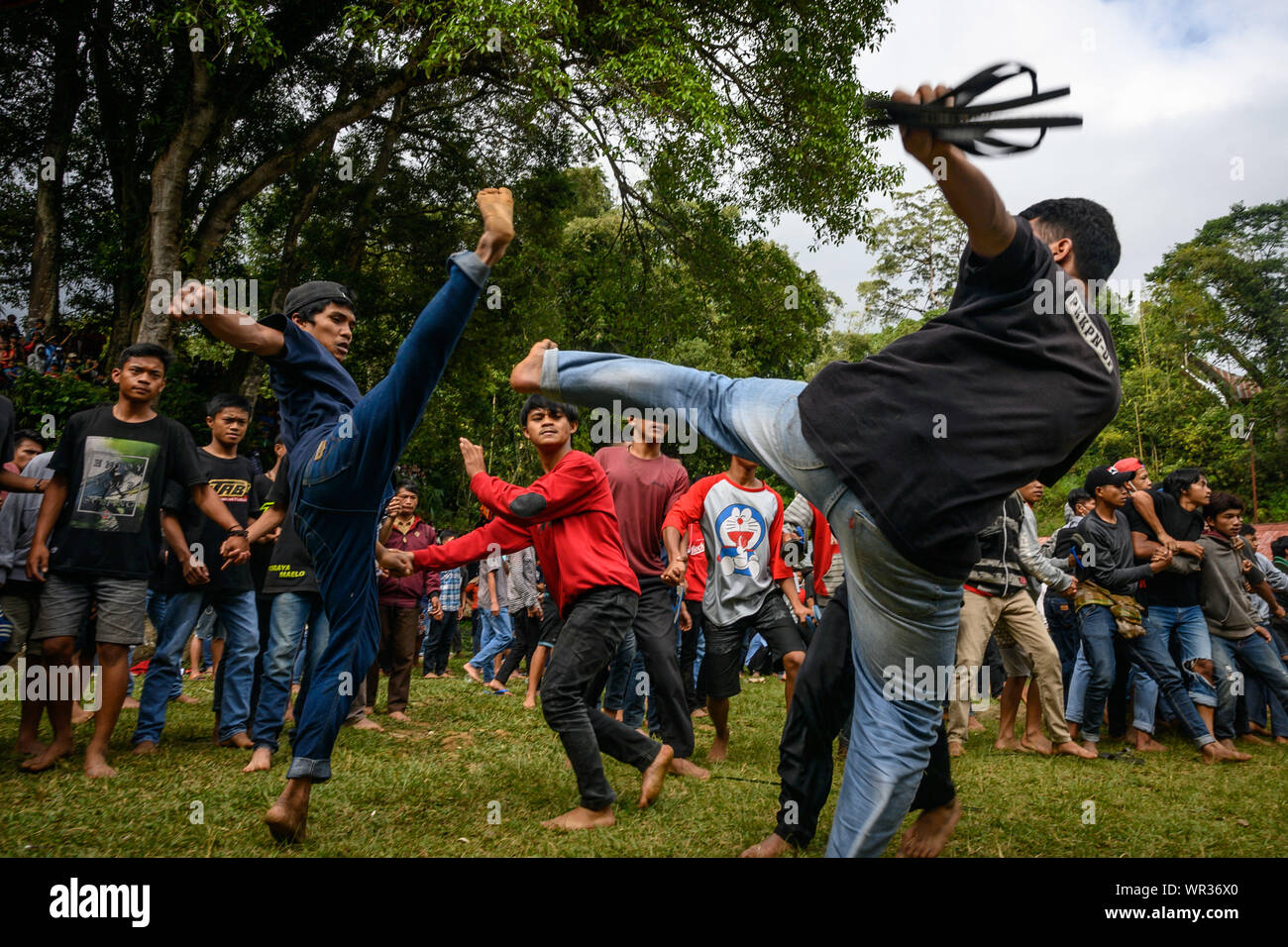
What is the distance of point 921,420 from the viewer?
2.47 meters

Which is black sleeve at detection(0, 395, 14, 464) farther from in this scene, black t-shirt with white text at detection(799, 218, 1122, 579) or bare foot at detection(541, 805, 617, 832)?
black t-shirt with white text at detection(799, 218, 1122, 579)

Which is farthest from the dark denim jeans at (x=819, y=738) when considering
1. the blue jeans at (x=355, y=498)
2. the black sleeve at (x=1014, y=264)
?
the blue jeans at (x=355, y=498)

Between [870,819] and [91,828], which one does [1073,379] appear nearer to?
[870,819]

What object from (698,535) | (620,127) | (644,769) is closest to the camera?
(644,769)

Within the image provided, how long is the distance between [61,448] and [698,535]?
195 inches

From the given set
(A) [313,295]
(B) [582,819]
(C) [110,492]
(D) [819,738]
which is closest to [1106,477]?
(D) [819,738]

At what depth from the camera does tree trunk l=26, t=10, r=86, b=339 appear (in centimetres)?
1354

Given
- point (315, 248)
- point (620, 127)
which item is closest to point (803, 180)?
point (620, 127)

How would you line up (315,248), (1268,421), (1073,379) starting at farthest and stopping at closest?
(1268,421) → (315,248) → (1073,379)

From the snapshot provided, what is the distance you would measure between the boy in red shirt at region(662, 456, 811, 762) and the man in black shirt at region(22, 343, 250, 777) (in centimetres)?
302

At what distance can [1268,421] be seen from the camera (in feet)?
102

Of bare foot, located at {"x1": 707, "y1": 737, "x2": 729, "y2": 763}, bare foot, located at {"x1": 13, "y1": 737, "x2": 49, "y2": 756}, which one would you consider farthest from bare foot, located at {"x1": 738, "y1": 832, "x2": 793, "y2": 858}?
bare foot, located at {"x1": 13, "y1": 737, "x2": 49, "y2": 756}

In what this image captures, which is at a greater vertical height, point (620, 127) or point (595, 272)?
point (620, 127)

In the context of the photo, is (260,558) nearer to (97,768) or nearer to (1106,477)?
(97,768)
